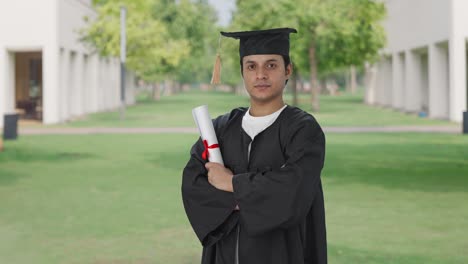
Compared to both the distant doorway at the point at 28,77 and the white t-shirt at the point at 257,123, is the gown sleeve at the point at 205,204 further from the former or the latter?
the distant doorway at the point at 28,77

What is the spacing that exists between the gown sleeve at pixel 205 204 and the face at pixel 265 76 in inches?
15.5

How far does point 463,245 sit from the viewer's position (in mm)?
8125

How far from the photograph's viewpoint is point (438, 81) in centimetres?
3556

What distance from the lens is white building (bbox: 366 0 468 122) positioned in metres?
31.9

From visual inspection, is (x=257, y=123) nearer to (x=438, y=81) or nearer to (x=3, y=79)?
(x=3, y=79)

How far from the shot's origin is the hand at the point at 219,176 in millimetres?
3561

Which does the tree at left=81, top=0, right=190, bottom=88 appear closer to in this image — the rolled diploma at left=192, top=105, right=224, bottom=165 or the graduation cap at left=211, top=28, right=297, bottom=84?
the graduation cap at left=211, top=28, right=297, bottom=84

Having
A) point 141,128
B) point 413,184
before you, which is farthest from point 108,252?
point 141,128

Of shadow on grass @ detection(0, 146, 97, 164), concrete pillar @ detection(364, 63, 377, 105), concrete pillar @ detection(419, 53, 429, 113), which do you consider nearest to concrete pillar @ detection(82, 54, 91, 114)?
concrete pillar @ detection(419, 53, 429, 113)

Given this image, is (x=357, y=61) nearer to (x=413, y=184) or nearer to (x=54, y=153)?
(x=54, y=153)

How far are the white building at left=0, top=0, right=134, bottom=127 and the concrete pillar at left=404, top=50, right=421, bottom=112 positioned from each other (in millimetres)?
17492

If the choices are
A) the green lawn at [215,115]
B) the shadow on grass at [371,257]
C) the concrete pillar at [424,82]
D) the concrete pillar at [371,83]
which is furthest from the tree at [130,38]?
the shadow on grass at [371,257]

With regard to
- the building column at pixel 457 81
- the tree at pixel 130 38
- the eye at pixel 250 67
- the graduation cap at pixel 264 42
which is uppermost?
the tree at pixel 130 38

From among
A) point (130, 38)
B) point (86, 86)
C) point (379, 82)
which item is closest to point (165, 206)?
point (130, 38)
